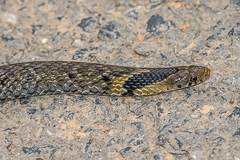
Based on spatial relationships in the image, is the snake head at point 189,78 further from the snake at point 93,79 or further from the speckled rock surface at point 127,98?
the speckled rock surface at point 127,98

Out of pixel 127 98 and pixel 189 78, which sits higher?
pixel 189 78

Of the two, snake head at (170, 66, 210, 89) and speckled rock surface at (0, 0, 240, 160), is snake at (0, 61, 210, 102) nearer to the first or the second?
snake head at (170, 66, 210, 89)

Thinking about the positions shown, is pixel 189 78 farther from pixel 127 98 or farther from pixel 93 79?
pixel 93 79

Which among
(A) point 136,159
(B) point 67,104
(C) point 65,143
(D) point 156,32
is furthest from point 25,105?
(D) point 156,32

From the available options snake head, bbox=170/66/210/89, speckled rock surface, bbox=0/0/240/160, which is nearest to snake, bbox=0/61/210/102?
snake head, bbox=170/66/210/89

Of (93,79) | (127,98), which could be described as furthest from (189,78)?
(93,79)

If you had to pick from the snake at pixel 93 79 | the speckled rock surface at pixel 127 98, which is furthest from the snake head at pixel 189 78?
the speckled rock surface at pixel 127 98
